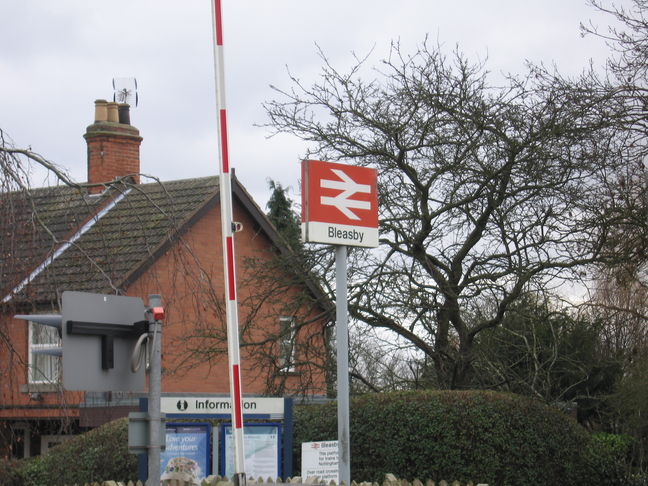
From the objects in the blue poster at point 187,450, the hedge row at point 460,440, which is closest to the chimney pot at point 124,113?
the hedge row at point 460,440

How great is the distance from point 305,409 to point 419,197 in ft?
12.3

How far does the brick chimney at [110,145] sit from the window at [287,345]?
1348 centimetres

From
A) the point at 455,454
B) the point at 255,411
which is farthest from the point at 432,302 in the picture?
the point at 255,411

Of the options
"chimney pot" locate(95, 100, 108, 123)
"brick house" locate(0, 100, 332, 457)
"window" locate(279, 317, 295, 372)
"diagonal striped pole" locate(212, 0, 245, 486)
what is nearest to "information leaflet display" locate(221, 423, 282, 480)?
"brick house" locate(0, 100, 332, 457)

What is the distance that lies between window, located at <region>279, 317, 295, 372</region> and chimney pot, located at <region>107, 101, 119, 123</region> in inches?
574

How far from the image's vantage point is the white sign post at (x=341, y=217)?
750cm

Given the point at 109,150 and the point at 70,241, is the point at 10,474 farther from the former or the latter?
the point at 109,150

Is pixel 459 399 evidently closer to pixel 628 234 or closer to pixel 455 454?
pixel 455 454

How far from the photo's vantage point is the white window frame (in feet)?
56.1

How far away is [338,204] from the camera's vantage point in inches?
302

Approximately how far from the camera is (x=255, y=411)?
41.8 ft

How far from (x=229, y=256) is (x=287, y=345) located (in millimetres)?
10719

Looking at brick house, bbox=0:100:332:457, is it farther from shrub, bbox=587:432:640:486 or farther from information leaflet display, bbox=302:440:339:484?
shrub, bbox=587:432:640:486

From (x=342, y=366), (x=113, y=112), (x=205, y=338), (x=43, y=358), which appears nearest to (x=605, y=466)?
(x=205, y=338)
